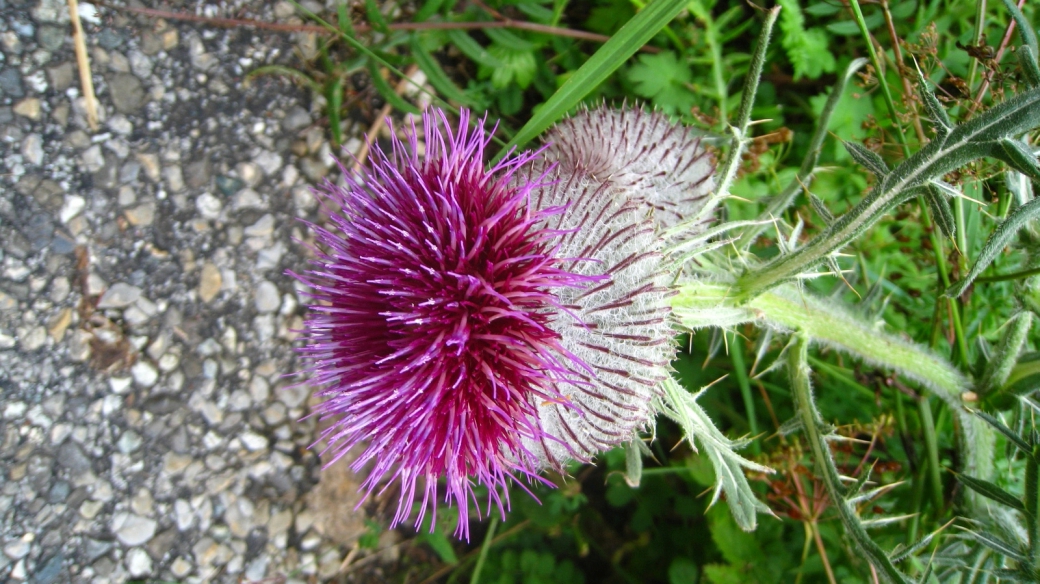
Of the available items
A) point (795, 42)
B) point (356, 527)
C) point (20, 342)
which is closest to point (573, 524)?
point (356, 527)

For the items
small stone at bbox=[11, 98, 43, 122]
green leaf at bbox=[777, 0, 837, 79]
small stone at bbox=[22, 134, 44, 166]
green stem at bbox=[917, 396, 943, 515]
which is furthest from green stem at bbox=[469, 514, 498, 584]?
small stone at bbox=[11, 98, 43, 122]

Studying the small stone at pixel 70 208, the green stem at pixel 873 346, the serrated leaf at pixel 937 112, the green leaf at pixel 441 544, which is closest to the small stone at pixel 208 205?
the small stone at pixel 70 208

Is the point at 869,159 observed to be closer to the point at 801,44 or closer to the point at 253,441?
the point at 801,44

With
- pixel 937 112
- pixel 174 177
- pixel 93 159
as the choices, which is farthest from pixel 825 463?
pixel 93 159

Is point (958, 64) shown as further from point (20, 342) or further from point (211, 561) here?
point (20, 342)

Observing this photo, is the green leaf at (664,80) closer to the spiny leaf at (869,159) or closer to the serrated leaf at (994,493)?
the spiny leaf at (869,159)
